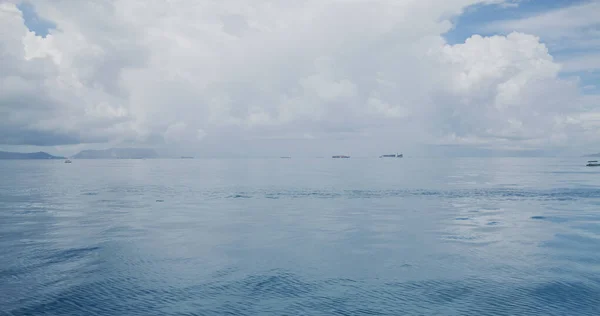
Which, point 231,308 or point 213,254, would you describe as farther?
point 213,254

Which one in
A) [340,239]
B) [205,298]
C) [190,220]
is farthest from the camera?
[190,220]

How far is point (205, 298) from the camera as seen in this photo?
2208 centimetres

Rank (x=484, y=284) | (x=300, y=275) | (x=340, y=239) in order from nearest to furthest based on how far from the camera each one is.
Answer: (x=484, y=284)
(x=300, y=275)
(x=340, y=239)

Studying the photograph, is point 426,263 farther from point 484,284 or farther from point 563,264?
point 563,264

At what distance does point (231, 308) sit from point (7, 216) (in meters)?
41.2

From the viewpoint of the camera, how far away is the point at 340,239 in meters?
36.8

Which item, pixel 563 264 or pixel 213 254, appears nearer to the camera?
pixel 563 264

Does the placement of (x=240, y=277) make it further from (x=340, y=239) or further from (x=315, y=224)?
(x=315, y=224)

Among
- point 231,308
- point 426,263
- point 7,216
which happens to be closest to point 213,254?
point 231,308

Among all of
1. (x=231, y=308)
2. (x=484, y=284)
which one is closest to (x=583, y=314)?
(x=484, y=284)

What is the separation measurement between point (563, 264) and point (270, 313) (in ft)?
69.3

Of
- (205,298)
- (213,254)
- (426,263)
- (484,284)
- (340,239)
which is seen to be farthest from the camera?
(340,239)

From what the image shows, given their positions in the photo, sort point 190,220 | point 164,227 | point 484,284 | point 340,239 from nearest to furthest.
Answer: point 484,284 → point 340,239 → point 164,227 → point 190,220

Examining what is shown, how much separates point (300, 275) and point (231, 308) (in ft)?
20.4
